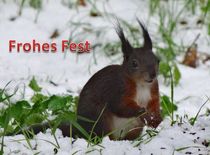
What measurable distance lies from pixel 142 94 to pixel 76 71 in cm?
210

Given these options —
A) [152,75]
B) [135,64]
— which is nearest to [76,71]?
[135,64]

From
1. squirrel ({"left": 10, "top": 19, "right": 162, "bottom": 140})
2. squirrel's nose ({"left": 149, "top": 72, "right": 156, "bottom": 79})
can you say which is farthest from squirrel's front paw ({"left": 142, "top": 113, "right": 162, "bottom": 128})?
squirrel's nose ({"left": 149, "top": 72, "right": 156, "bottom": 79})

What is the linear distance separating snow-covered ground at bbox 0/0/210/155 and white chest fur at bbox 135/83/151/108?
0.16 meters

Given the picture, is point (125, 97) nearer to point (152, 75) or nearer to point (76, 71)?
point (152, 75)

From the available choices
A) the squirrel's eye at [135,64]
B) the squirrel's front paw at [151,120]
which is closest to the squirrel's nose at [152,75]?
the squirrel's eye at [135,64]

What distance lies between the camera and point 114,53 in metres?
6.24

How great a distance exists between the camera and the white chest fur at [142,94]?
153 inches

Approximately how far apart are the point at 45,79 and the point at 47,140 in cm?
228

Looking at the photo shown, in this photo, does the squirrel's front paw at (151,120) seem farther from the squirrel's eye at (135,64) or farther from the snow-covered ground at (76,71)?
the squirrel's eye at (135,64)

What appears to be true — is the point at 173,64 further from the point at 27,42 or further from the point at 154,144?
the point at 154,144

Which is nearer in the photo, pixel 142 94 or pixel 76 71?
pixel 142 94

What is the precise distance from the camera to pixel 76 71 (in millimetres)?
5961

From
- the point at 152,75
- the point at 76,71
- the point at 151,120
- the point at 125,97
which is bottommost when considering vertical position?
the point at 76,71

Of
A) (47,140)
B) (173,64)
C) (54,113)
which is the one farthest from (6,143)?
(173,64)
